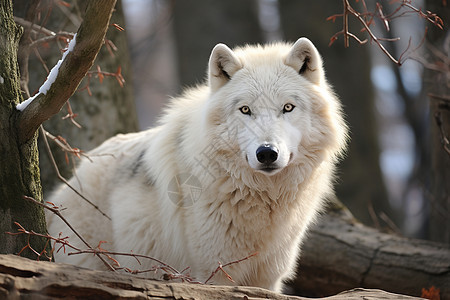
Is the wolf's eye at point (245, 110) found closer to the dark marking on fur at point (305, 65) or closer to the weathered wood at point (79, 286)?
the dark marking on fur at point (305, 65)

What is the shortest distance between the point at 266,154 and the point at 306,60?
3.73ft

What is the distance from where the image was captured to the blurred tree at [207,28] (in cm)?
1229

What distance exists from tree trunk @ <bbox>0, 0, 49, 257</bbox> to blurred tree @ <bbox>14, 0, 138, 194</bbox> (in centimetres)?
237

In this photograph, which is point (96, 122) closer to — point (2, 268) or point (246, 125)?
point (246, 125)

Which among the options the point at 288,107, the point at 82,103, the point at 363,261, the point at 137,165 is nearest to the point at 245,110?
the point at 288,107

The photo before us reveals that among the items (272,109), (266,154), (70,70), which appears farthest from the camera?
(272,109)

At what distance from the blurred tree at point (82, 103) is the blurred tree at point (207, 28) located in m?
5.76

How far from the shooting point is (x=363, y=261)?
567 centimetres

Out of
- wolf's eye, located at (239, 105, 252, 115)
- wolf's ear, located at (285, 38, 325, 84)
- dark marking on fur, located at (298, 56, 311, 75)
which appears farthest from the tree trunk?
dark marking on fur, located at (298, 56, 311, 75)

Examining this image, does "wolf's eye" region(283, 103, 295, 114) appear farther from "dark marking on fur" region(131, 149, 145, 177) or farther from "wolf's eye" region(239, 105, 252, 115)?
"dark marking on fur" region(131, 149, 145, 177)

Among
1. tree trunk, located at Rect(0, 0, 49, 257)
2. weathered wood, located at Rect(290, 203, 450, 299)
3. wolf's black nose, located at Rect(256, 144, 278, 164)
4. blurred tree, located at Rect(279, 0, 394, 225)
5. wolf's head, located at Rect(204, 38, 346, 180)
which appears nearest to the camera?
tree trunk, located at Rect(0, 0, 49, 257)

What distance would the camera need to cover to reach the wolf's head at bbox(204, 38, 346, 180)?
4.06 meters

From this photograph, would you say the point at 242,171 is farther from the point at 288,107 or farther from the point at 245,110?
the point at 288,107

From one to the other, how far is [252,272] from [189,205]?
777 millimetres
